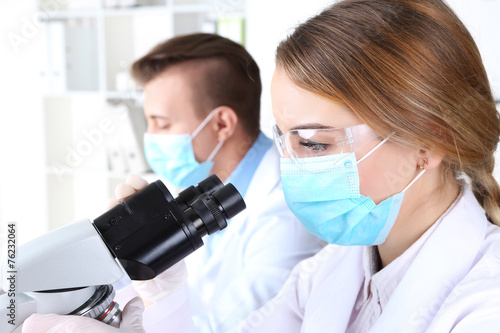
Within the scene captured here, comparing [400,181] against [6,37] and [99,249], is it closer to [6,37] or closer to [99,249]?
[99,249]

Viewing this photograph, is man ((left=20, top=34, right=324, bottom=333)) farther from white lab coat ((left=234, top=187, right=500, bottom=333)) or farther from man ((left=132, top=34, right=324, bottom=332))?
white lab coat ((left=234, top=187, right=500, bottom=333))

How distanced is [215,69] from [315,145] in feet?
2.85

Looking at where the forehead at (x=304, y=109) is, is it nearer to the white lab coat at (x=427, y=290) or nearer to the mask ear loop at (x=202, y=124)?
the white lab coat at (x=427, y=290)

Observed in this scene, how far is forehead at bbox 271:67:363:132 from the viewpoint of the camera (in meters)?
0.94

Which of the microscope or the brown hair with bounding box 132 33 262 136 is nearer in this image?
the microscope

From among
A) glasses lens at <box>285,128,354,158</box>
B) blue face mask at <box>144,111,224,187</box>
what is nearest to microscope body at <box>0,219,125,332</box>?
glasses lens at <box>285,128,354,158</box>

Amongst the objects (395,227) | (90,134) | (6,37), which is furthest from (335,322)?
A: (6,37)

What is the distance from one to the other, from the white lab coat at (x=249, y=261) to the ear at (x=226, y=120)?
177 millimetres

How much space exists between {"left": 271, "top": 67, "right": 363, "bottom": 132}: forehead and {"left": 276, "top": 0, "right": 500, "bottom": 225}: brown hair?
0.05 ft

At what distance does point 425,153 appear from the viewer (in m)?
0.96

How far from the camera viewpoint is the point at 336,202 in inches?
39.8

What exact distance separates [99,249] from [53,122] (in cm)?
308

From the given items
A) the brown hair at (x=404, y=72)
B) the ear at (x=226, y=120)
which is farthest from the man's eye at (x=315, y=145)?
the ear at (x=226, y=120)

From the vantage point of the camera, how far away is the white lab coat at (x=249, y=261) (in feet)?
4.18
